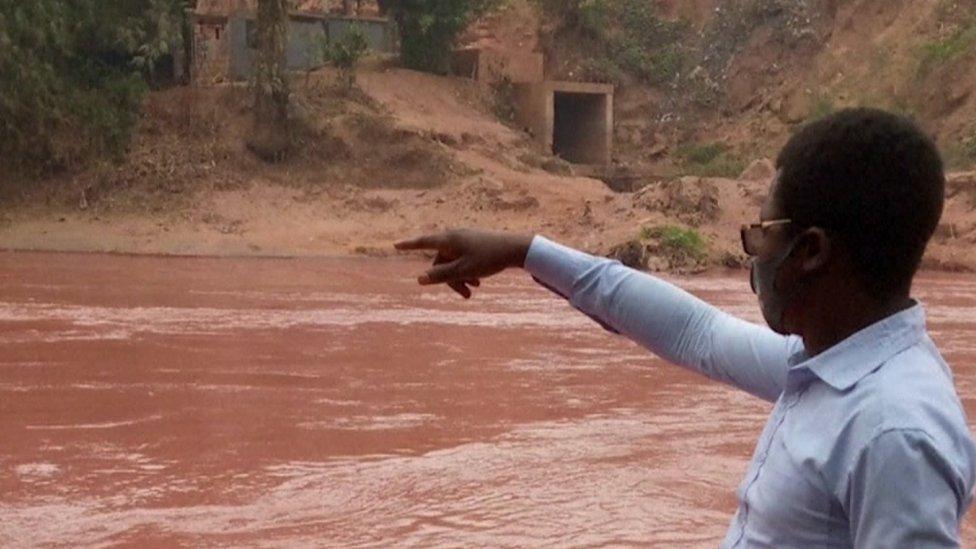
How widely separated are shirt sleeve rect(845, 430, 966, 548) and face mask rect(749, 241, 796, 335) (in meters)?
0.29

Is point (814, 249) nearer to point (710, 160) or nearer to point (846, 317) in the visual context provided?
point (846, 317)

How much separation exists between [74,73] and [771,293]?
2532 cm

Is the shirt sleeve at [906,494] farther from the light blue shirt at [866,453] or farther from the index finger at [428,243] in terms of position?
the index finger at [428,243]

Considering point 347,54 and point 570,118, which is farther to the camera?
point 570,118

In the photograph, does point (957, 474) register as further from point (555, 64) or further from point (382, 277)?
point (555, 64)

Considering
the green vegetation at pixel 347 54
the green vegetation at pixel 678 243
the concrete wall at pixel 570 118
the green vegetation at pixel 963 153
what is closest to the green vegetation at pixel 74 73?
the green vegetation at pixel 347 54

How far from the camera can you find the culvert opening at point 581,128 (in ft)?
105

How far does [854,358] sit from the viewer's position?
1.76m

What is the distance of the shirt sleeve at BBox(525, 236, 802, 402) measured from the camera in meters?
2.22

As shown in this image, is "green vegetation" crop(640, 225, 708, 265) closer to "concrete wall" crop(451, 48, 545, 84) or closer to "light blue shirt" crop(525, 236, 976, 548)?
"concrete wall" crop(451, 48, 545, 84)

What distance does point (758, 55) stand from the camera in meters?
34.7

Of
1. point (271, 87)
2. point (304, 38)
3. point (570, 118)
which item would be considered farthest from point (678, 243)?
point (570, 118)

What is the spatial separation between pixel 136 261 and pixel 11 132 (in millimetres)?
6256

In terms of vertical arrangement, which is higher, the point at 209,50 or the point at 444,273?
the point at 444,273
